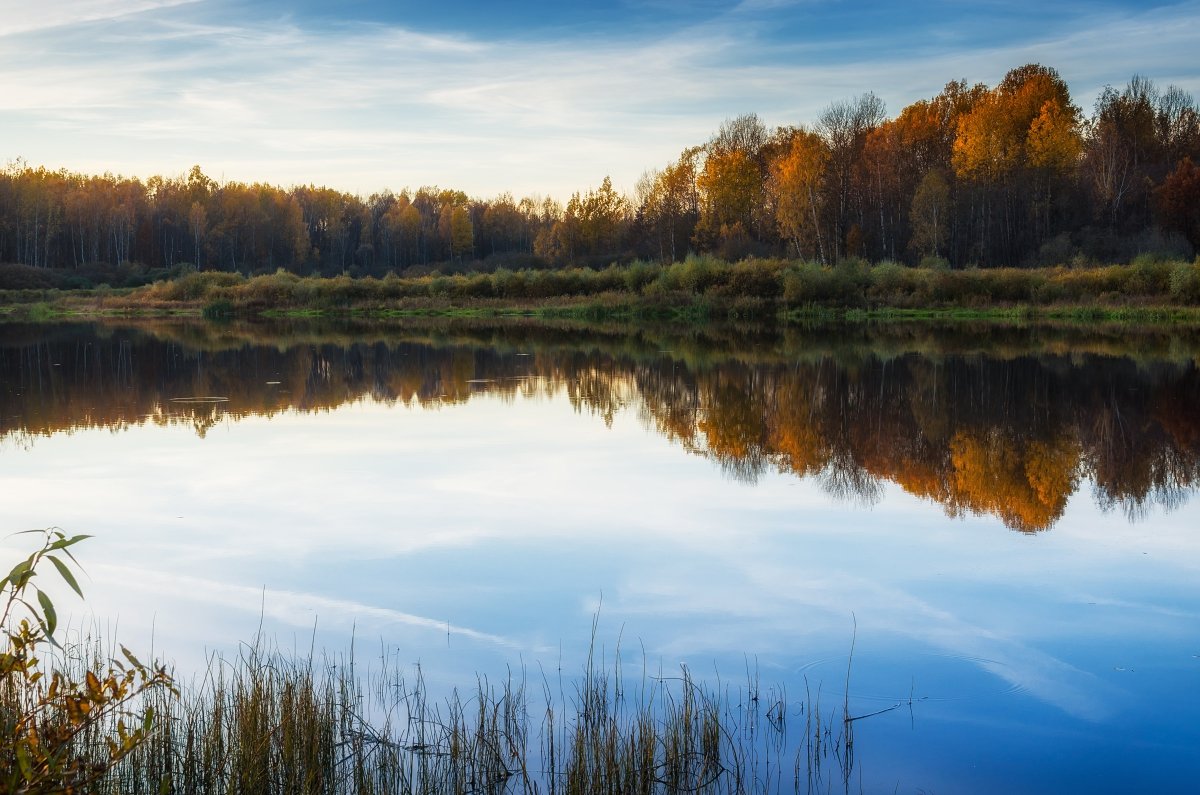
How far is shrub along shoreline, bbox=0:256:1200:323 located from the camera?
38.0 m

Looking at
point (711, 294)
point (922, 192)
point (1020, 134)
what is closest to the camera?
point (711, 294)

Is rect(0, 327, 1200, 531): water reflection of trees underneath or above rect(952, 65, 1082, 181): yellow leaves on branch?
underneath

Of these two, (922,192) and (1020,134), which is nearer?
(922,192)

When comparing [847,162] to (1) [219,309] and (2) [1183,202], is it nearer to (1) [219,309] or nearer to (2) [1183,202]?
(2) [1183,202]

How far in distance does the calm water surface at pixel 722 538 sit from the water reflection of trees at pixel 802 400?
90 millimetres

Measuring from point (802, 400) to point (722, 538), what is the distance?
29.8 feet

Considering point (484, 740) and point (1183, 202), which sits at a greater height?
point (1183, 202)

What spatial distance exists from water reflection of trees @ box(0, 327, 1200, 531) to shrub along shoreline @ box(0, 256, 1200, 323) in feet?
50.4

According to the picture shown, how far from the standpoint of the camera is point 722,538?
8.61 meters

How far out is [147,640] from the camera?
6246 millimetres

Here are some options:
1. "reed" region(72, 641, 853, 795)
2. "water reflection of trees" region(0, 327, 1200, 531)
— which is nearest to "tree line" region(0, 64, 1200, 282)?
"water reflection of trees" region(0, 327, 1200, 531)

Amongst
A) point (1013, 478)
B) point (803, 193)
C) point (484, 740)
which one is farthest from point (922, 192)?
point (484, 740)

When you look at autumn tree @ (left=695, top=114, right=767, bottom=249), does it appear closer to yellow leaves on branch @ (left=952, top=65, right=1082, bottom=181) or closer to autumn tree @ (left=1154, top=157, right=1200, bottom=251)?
yellow leaves on branch @ (left=952, top=65, right=1082, bottom=181)

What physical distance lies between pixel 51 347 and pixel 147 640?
28318mm
